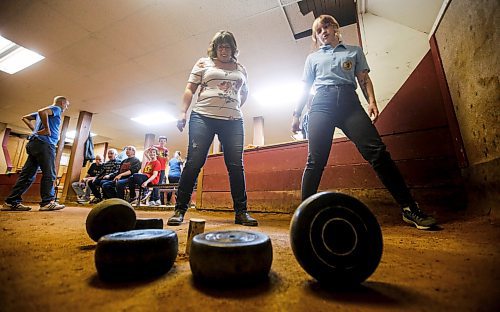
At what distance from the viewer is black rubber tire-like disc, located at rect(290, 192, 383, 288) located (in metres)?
0.58

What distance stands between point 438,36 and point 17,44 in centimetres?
608

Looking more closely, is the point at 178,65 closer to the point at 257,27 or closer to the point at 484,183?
the point at 257,27

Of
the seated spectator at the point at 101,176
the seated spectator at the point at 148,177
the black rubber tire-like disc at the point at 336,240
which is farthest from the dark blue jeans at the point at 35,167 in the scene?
the black rubber tire-like disc at the point at 336,240

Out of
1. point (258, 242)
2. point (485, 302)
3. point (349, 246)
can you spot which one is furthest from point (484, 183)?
point (258, 242)

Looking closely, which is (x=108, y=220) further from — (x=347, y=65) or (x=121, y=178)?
(x=121, y=178)

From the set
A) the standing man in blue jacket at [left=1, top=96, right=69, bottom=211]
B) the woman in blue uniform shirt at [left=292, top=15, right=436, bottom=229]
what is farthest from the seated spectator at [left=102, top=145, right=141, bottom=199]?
the woman in blue uniform shirt at [left=292, top=15, right=436, bottom=229]

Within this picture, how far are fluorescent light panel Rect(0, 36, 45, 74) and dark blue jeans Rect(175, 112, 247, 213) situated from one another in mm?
4639

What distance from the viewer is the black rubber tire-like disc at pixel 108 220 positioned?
3.43 ft

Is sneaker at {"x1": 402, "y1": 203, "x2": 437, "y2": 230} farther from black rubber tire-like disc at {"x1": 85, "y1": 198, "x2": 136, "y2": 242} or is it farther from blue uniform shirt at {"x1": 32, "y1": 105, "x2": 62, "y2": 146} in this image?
blue uniform shirt at {"x1": 32, "y1": 105, "x2": 62, "y2": 146}

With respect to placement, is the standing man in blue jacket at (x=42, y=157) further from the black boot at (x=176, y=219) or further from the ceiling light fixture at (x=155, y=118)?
the ceiling light fixture at (x=155, y=118)

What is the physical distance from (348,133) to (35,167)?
3.87m

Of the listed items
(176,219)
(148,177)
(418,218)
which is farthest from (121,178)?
(418,218)

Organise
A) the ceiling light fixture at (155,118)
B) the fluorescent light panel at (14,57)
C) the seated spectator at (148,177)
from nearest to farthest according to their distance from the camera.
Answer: the fluorescent light panel at (14,57)
the seated spectator at (148,177)
the ceiling light fixture at (155,118)

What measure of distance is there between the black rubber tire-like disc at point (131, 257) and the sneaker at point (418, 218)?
5.09 ft
